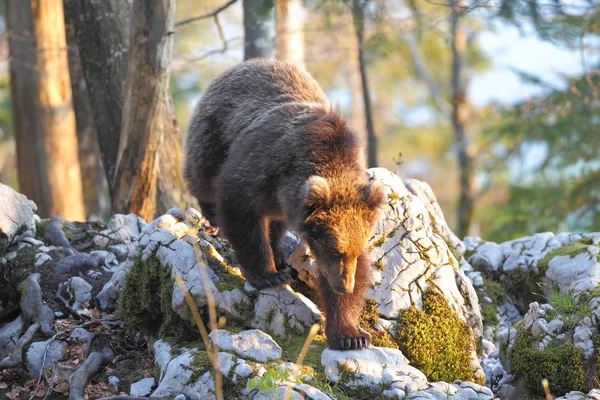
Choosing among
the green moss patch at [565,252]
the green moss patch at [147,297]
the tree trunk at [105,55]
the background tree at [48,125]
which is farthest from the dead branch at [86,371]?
the background tree at [48,125]

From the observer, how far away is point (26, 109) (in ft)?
41.2

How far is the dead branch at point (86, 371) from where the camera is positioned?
4.94m

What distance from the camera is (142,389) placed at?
5004mm

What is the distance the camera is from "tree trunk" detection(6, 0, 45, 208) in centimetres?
1250

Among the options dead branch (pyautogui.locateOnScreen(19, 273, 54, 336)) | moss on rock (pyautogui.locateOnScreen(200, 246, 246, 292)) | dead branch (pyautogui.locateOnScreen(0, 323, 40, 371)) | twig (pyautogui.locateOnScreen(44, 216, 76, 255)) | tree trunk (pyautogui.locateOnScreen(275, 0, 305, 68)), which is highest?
tree trunk (pyautogui.locateOnScreen(275, 0, 305, 68))

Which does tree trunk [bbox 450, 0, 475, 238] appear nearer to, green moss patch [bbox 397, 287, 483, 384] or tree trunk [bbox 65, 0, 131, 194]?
tree trunk [bbox 65, 0, 131, 194]

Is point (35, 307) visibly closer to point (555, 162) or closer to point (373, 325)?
point (373, 325)

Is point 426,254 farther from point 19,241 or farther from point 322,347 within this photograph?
point 19,241

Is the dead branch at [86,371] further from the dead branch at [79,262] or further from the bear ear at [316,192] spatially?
the bear ear at [316,192]

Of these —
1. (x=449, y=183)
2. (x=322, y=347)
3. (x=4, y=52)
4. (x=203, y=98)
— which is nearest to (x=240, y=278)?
(x=322, y=347)

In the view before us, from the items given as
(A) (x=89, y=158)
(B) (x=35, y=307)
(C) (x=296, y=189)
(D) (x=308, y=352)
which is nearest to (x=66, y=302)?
(B) (x=35, y=307)

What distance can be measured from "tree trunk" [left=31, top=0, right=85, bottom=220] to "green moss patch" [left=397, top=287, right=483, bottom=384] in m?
8.74

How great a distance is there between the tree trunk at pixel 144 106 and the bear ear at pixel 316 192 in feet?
11.8

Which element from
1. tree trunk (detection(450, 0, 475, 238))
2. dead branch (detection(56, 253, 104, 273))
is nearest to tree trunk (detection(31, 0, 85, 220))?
dead branch (detection(56, 253, 104, 273))
